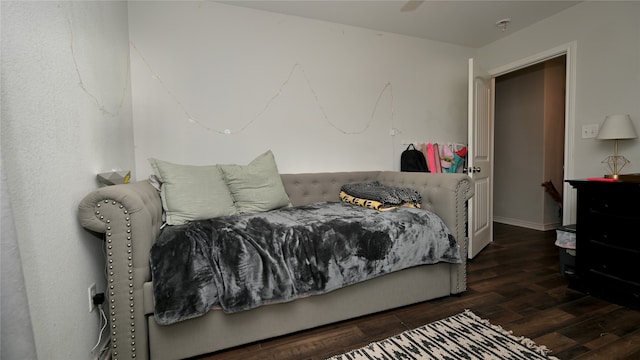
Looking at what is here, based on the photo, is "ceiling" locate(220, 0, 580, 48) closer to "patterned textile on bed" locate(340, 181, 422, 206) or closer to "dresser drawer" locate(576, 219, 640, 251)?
"patterned textile on bed" locate(340, 181, 422, 206)

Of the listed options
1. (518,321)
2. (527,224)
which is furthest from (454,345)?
(527,224)

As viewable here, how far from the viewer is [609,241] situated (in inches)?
76.0

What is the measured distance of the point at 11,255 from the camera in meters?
0.70

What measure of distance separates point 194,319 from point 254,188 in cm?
102

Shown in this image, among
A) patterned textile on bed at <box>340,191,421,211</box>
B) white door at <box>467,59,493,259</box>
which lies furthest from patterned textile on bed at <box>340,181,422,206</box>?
white door at <box>467,59,493,259</box>

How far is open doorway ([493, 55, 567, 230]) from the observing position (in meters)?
3.85

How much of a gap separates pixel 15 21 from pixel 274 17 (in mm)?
2107

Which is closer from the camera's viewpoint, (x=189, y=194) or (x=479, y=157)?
(x=189, y=194)

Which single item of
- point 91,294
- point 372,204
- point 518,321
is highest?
point 372,204

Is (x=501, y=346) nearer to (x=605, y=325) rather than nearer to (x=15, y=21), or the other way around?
(x=605, y=325)

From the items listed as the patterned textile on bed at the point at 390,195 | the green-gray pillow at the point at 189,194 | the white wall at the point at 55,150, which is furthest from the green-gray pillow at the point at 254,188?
the white wall at the point at 55,150

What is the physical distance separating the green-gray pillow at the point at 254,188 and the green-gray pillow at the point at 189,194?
4.4 inches

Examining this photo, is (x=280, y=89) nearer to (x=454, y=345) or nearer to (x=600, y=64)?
(x=454, y=345)

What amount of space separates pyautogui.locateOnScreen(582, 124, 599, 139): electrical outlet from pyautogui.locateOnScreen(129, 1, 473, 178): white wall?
1.25m
